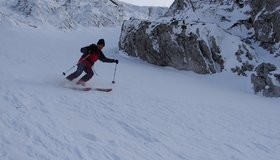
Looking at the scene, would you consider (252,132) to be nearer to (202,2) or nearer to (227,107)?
(227,107)

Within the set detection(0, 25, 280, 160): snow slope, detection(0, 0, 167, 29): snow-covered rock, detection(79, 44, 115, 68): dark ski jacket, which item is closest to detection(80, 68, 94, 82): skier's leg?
detection(79, 44, 115, 68): dark ski jacket

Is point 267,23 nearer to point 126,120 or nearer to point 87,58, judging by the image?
point 87,58

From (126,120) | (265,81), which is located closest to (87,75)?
(126,120)

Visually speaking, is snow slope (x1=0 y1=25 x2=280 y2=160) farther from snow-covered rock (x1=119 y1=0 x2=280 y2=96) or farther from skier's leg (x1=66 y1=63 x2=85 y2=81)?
snow-covered rock (x1=119 y1=0 x2=280 y2=96)

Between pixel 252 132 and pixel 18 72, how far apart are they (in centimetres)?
794

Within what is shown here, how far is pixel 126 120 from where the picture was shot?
8711 millimetres

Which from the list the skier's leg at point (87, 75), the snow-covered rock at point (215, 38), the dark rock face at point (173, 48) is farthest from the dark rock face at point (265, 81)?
the skier's leg at point (87, 75)

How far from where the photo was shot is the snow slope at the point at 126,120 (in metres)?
6.45

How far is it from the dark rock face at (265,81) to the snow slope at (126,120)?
2.31 feet

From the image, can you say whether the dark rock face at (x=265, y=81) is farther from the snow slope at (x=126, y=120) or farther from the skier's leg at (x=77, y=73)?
the skier's leg at (x=77, y=73)

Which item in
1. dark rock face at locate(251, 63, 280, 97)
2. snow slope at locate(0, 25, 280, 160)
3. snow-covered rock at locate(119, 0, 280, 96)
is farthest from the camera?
snow-covered rock at locate(119, 0, 280, 96)

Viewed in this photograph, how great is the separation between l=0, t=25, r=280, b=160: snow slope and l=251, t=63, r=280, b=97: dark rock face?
0.70 m

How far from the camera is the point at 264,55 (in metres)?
19.2

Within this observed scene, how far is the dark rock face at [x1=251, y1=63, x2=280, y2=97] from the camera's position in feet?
53.5
